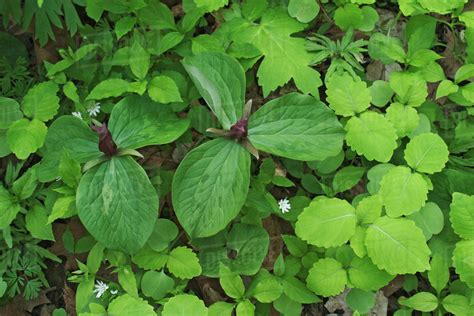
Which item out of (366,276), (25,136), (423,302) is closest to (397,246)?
(366,276)

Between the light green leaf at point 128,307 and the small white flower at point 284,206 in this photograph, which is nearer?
the light green leaf at point 128,307

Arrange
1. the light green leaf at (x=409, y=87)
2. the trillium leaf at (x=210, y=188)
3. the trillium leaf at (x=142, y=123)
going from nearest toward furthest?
the trillium leaf at (x=210, y=188)
the trillium leaf at (x=142, y=123)
the light green leaf at (x=409, y=87)

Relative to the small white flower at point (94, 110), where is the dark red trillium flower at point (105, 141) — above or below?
above

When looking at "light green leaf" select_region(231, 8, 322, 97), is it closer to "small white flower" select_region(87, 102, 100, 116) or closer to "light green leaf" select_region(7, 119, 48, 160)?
"small white flower" select_region(87, 102, 100, 116)

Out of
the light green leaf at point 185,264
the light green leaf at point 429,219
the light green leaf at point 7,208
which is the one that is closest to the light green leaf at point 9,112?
the light green leaf at point 7,208

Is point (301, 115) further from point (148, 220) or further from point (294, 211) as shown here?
Answer: point (148, 220)

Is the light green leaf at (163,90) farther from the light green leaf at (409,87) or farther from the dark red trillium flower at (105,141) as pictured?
the light green leaf at (409,87)

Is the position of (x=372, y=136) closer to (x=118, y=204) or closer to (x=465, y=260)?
(x=465, y=260)
